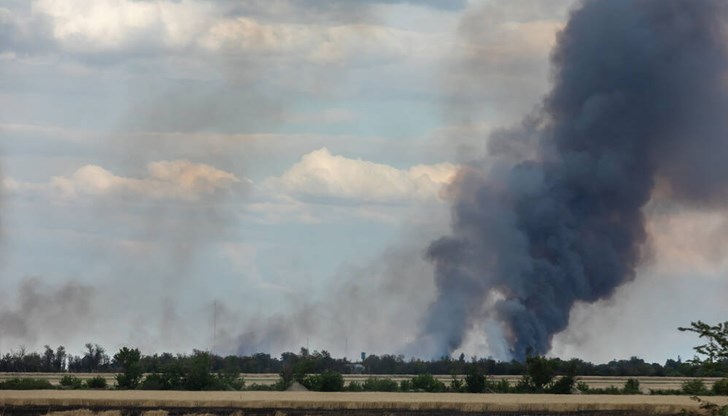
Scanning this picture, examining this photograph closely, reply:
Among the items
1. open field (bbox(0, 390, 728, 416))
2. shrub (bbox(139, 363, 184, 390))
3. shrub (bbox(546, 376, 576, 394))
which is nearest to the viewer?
open field (bbox(0, 390, 728, 416))

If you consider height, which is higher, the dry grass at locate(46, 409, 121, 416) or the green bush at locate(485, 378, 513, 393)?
the green bush at locate(485, 378, 513, 393)

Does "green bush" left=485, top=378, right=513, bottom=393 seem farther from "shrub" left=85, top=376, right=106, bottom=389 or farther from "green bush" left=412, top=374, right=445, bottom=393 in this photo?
"shrub" left=85, top=376, right=106, bottom=389

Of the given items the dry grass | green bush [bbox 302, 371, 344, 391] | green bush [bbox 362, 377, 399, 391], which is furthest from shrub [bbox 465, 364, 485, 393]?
the dry grass

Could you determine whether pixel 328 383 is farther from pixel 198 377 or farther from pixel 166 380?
pixel 166 380

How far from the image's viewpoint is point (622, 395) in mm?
114750

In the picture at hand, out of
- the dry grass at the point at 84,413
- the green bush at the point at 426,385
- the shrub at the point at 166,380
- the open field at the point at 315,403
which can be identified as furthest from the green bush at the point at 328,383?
the dry grass at the point at 84,413

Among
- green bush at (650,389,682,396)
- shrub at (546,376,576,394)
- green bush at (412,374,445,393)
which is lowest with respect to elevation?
green bush at (650,389,682,396)

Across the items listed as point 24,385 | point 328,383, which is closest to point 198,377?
point 328,383

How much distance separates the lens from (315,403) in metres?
92.0

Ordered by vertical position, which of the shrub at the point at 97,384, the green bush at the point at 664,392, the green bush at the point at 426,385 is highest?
the shrub at the point at 97,384

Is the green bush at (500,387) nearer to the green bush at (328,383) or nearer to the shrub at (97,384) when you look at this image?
the green bush at (328,383)

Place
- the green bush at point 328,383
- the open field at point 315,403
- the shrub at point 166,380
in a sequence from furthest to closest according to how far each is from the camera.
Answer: the green bush at point 328,383 → the shrub at point 166,380 → the open field at point 315,403

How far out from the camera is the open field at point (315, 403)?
284ft

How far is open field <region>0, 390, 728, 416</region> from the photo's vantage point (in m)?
86.6
